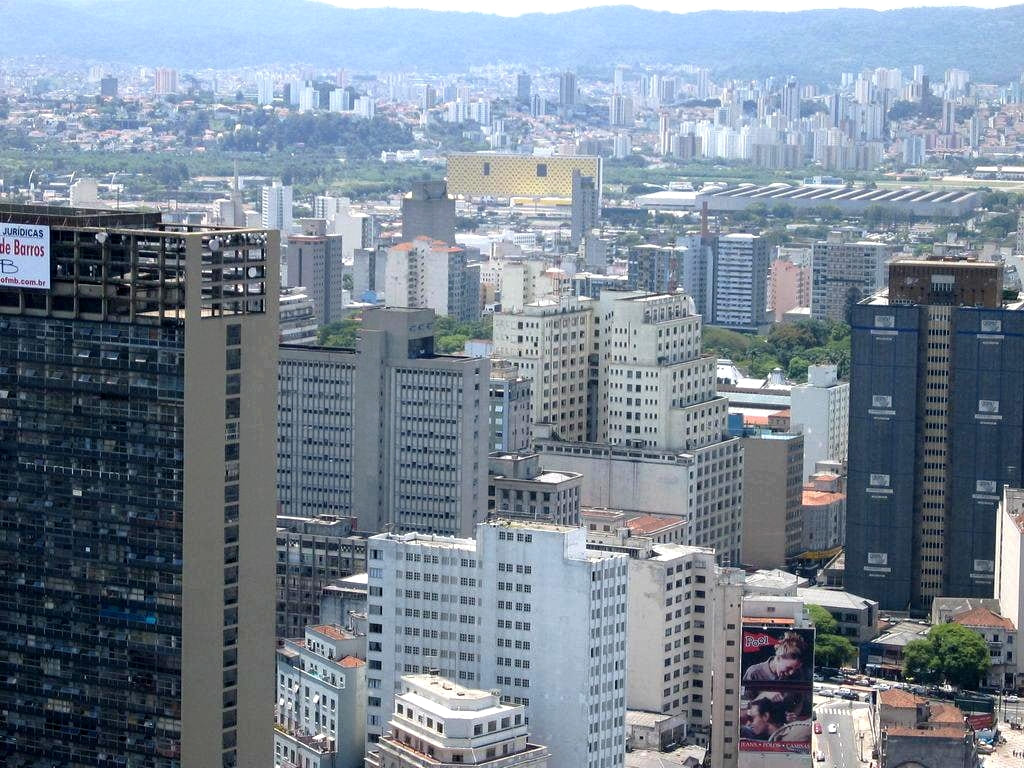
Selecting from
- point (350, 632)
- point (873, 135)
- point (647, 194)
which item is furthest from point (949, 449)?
point (873, 135)

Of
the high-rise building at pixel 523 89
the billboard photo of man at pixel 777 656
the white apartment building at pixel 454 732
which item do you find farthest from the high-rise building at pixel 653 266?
the high-rise building at pixel 523 89

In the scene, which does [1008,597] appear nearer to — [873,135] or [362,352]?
[362,352]

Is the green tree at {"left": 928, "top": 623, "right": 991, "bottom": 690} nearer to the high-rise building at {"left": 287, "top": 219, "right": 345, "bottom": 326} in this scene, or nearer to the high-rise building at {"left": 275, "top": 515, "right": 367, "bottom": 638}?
the high-rise building at {"left": 275, "top": 515, "right": 367, "bottom": 638}

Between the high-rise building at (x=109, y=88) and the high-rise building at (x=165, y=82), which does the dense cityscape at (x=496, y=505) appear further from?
the high-rise building at (x=165, y=82)

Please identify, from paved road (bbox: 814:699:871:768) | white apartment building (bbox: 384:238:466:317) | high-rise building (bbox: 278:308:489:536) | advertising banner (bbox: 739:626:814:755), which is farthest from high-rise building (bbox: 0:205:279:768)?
white apartment building (bbox: 384:238:466:317)

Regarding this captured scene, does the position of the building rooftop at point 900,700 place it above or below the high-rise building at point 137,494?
below
